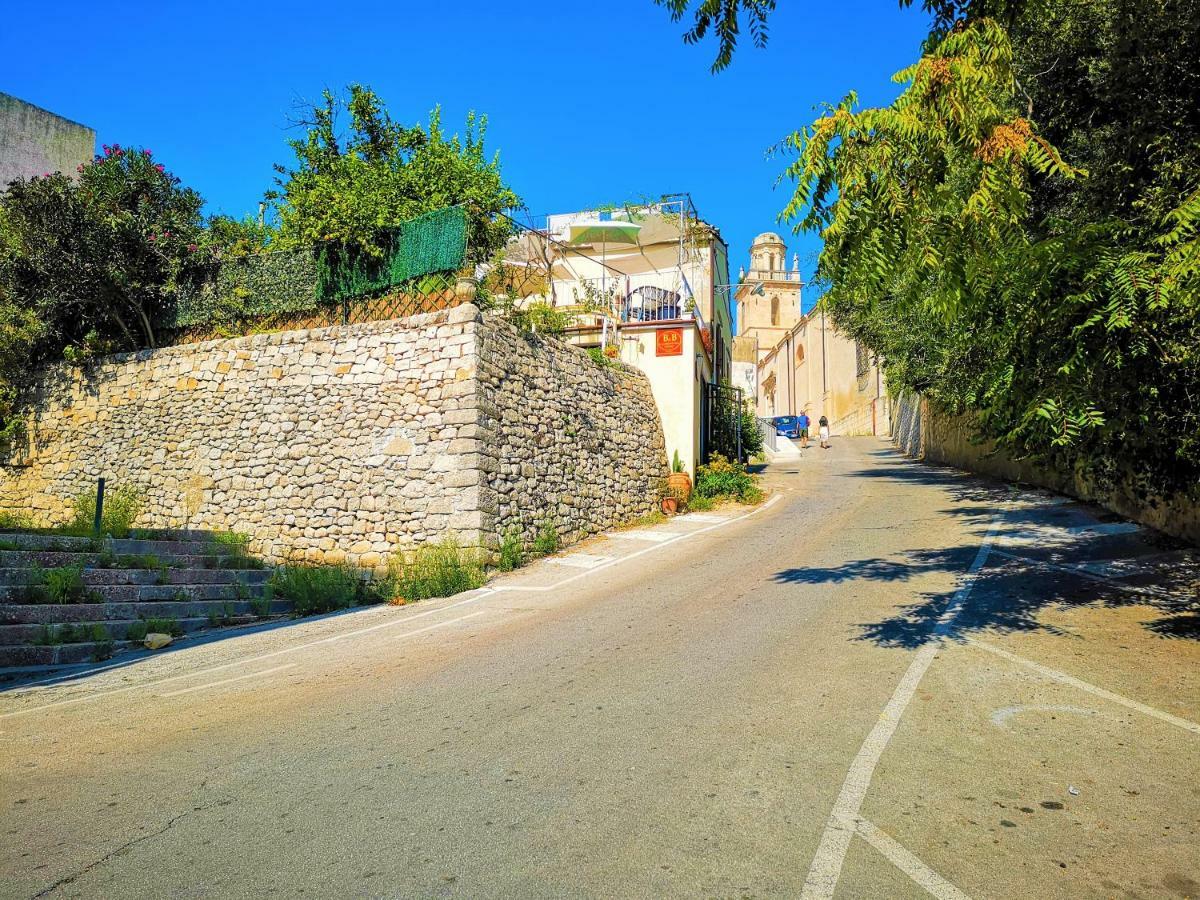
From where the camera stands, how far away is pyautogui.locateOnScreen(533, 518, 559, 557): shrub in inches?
559

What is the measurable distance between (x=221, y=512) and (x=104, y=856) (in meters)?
13.1

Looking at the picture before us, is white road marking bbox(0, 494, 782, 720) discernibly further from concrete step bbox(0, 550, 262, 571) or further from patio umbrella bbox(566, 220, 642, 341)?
patio umbrella bbox(566, 220, 642, 341)

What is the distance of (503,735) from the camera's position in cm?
491

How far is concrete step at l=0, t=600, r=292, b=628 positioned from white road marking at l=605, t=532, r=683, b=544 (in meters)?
7.10

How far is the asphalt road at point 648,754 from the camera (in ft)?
10.8

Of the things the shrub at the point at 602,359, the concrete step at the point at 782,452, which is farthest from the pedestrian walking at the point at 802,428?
the shrub at the point at 602,359

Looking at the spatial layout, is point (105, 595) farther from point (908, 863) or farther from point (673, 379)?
point (673, 379)

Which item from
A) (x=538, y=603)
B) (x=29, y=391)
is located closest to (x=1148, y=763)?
(x=538, y=603)

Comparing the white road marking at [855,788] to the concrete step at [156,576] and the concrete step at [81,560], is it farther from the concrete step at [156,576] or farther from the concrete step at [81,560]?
the concrete step at [81,560]

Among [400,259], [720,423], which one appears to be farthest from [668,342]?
[400,259]

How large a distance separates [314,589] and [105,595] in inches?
98.3

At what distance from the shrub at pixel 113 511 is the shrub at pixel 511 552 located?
18.6 ft

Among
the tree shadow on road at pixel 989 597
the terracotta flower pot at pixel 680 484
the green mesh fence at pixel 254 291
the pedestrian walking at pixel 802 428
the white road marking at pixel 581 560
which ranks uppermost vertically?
the green mesh fence at pixel 254 291

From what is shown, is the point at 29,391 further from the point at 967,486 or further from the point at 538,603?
the point at 967,486
